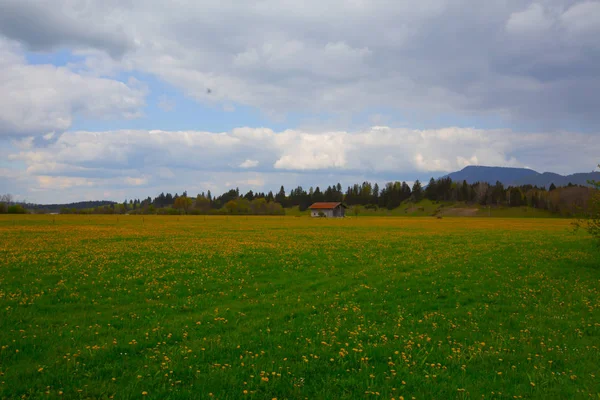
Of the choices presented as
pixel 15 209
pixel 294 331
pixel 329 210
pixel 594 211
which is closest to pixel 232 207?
pixel 329 210

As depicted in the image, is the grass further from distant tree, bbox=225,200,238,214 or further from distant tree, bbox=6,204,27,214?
distant tree, bbox=225,200,238,214

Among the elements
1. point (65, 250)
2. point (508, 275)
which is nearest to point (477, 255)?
point (508, 275)

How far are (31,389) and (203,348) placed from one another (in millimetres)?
3454

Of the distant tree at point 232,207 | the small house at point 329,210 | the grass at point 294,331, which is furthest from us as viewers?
the distant tree at point 232,207

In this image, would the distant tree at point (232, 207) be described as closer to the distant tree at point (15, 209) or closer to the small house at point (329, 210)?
the small house at point (329, 210)

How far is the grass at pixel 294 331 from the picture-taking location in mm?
7469

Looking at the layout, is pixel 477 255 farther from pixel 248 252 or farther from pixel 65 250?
pixel 65 250

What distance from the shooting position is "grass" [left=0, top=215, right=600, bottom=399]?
24.5 ft

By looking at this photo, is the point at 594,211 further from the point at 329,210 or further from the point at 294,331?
the point at 329,210

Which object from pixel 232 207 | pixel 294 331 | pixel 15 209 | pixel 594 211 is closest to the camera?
pixel 294 331

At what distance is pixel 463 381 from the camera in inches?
308

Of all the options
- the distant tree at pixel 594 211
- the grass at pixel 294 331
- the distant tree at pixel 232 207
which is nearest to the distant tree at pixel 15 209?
the distant tree at pixel 232 207

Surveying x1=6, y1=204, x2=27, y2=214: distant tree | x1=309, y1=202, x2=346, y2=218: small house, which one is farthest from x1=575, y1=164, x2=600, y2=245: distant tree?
x1=6, y1=204, x2=27, y2=214: distant tree

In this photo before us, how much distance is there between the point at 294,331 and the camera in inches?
425
